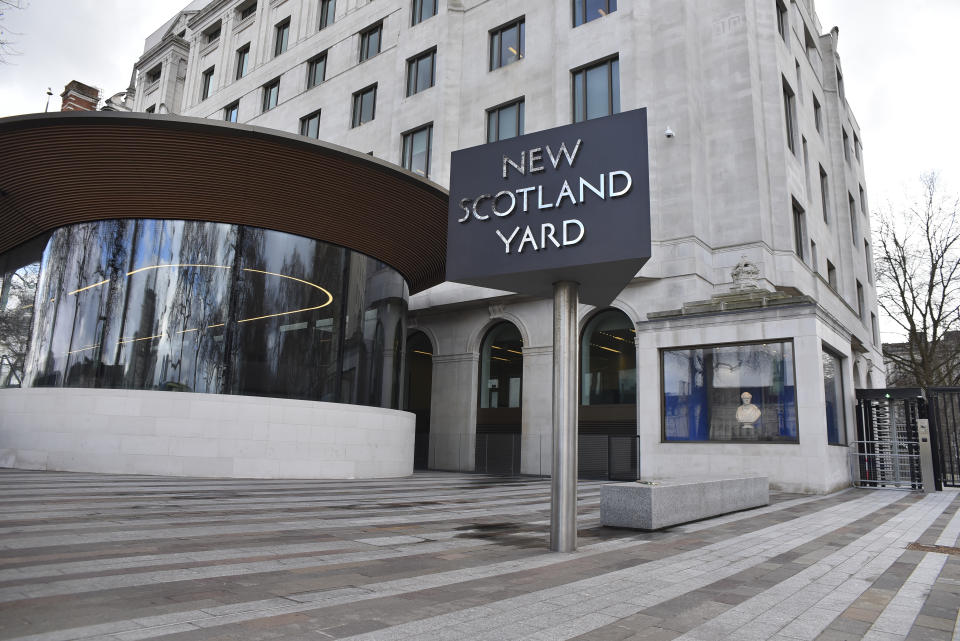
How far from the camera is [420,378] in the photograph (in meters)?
30.9

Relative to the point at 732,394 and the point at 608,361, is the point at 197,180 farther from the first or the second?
the point at 732,394

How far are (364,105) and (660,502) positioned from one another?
3210 centimetres

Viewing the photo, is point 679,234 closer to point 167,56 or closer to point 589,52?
point 589,52

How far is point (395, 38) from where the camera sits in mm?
35281

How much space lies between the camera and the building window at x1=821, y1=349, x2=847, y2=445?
1881 centimetres

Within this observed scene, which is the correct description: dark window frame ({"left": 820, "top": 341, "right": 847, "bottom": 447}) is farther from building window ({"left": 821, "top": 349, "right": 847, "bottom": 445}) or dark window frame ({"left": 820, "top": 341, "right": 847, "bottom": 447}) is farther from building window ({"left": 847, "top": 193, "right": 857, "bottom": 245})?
building window ({"left": 847, "top": 193, "right": 857, "bottom": 245})

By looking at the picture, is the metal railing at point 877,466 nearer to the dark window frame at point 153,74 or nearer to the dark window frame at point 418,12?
the dark window frame at point 418,12

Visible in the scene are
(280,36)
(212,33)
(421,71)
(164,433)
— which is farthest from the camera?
(212,33)

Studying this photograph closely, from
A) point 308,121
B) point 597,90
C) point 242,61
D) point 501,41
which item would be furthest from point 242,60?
point 597,90

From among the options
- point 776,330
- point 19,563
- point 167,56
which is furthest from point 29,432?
point 167,56

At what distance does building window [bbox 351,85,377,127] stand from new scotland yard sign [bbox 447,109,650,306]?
29312 mm

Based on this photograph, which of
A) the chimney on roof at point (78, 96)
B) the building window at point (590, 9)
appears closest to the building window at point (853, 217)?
the building window at point (590, 9)

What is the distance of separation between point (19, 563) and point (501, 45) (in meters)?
30.1

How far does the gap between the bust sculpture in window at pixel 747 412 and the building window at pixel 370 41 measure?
1121 inches
